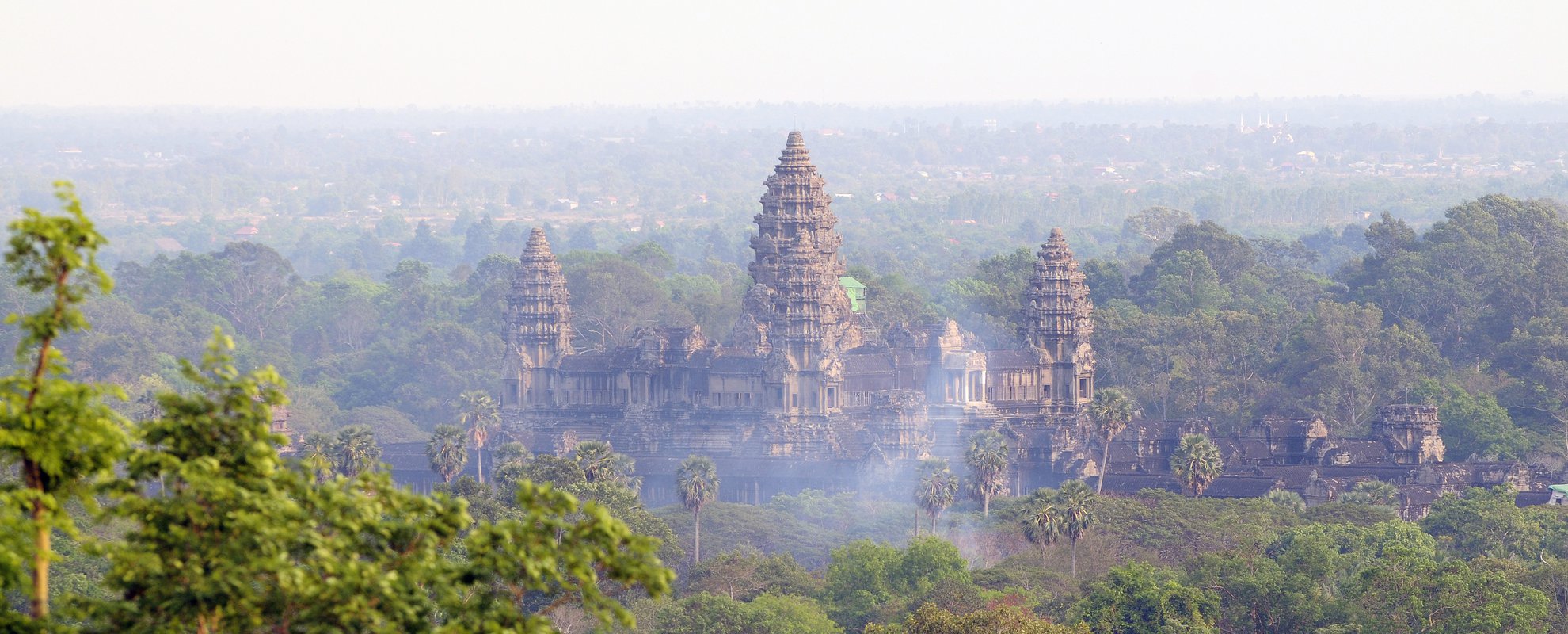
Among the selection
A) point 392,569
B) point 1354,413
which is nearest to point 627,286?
point 1354,413

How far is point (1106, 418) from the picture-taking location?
3147 inches

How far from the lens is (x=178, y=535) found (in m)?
22.6

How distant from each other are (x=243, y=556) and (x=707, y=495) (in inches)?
2048

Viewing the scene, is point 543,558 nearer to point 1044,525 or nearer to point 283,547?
point 283,547

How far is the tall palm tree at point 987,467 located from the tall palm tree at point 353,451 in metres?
16.6

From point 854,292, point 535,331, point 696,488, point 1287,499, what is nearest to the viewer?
point 696,488

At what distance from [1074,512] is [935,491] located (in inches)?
339

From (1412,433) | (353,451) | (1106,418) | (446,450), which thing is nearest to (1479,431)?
(1412,433)

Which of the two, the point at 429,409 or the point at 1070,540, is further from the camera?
the point at 429,409

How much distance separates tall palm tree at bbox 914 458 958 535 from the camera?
73000 mm

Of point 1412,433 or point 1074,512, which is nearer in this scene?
point 1074,512

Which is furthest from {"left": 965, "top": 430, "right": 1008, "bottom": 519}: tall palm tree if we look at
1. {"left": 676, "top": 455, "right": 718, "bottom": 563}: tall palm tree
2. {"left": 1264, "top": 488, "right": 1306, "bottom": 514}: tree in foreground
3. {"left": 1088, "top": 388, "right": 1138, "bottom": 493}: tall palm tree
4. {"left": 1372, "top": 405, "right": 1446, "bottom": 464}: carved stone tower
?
{"left": 1372, "top": 405, "right": 1446, "bottom": 464}: carved stone tower

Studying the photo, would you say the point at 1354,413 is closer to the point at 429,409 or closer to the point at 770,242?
the point at 770,242

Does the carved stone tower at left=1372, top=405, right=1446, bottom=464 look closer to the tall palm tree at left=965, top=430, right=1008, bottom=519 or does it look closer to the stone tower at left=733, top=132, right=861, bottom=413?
the tall palm tree at left=965, top=430, right=1008, bottom=519
